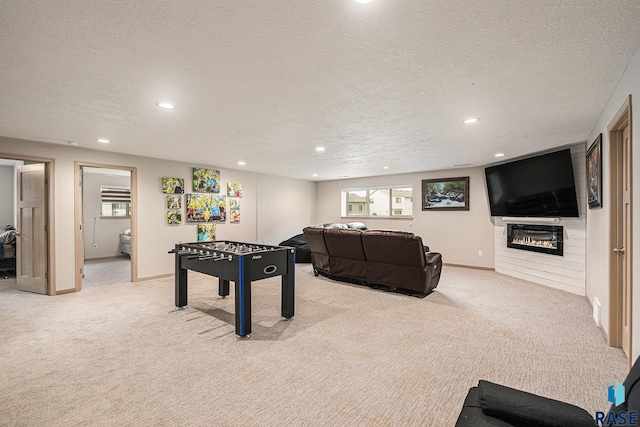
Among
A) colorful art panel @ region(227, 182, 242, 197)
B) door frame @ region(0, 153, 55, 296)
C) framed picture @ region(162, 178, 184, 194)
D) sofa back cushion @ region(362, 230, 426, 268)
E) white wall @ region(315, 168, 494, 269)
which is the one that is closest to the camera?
sofa back cushion @ region(362, 230, 426, 268)

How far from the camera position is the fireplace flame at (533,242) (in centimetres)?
527

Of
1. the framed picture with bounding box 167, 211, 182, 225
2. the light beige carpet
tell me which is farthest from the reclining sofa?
the framed picture with bounding box 167, 211, 182, 225

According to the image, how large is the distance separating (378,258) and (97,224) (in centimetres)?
771

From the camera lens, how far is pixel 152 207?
19.0 ft

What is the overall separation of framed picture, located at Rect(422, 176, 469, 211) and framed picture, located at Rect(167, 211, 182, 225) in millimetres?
A: 5625

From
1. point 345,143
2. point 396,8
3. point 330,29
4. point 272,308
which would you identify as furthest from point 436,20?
Answer: point 272,308

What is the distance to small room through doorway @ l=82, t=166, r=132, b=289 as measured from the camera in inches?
315

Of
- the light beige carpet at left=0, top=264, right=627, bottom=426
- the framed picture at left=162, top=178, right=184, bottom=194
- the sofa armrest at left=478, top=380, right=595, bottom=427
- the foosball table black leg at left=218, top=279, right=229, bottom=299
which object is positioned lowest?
the light beige carpet at left=0, top=264, right=627, bottom=426

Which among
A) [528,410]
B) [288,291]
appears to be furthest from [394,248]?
[528,410]

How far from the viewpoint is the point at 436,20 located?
5.39 ft

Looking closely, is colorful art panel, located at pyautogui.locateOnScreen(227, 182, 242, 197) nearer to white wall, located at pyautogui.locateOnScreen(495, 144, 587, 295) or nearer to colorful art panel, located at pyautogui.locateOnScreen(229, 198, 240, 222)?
colorful art panel, located at pyautogui.locateOnScreen(229, 198, 240, 222)

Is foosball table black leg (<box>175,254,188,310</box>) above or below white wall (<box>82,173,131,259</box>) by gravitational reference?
below

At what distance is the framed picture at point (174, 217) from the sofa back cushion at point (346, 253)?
3.04m

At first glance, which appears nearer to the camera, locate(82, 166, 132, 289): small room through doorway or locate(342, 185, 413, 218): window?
locate(82, 166, 132, 289): small room through doorway
